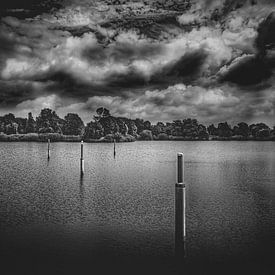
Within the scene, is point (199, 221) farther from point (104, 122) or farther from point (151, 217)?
point (104, 122)

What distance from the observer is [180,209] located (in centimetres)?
841

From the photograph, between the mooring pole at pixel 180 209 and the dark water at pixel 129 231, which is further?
the mooring pole at pixel 180 209

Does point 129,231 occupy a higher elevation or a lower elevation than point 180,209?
lower

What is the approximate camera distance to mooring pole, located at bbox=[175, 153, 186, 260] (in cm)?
812

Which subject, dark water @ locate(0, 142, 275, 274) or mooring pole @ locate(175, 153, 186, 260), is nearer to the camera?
dark water @ locate(0, 142, 275, 274)

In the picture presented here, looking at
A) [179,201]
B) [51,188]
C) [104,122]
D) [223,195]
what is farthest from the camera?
[104,122]

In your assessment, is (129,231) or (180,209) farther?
(129,231)

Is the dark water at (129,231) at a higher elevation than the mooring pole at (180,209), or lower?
lower

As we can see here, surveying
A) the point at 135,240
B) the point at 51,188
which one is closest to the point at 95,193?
the point at 51,188

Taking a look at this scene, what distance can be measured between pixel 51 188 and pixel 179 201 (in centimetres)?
1382

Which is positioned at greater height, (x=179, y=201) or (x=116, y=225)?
(x=179, y=201)

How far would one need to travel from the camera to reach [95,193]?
18.4m

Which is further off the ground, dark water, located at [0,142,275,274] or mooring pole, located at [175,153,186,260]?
mooring pole, located at [175,153,186,260]

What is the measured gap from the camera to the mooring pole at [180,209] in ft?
26.6
